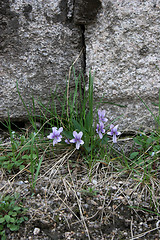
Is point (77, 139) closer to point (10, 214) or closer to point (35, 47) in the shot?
point (10, 214)

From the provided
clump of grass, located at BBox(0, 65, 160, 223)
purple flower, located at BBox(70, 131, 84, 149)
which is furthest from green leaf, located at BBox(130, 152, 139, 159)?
purple flower, located at BBox(70, 131, 84, 149)

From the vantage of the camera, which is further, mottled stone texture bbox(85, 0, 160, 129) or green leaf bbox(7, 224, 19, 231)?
mottled stone texture bbox(85, 0, 160, 129)

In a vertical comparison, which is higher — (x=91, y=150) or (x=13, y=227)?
(x=91, y=150)

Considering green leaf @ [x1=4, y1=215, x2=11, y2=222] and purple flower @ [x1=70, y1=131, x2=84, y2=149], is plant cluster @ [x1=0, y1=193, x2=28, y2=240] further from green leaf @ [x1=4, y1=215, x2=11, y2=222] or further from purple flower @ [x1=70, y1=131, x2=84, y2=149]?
purple flower @ [x1=70, y1=131, x2=84, y2=149]

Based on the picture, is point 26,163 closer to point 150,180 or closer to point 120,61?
point 150,180

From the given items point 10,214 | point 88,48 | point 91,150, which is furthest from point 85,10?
point 10,214

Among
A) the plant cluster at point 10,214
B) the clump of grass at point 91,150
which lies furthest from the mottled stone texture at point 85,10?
the plant cluster at point 10,214
